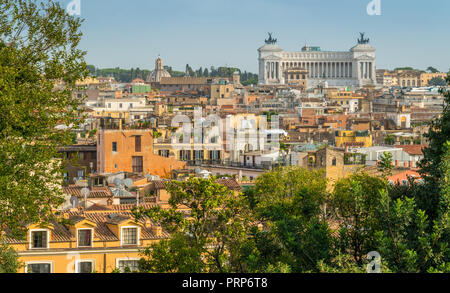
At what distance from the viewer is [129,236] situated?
9039 mm

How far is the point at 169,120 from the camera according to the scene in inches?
1235

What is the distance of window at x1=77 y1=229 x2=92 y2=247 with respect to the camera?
8.94 meters

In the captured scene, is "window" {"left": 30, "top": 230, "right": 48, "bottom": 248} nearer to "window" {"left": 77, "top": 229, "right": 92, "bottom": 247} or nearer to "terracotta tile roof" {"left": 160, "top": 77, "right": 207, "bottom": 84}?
"window" {"left": 77, "top": 229, "right": 92, "bottom": 247}

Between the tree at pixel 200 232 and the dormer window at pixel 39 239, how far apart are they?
1084mm

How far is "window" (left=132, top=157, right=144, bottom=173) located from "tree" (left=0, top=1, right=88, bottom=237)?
1143 cm

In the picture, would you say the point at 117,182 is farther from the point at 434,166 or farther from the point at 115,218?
the point at 434,166

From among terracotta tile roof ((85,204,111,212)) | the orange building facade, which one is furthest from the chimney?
the orange building facade

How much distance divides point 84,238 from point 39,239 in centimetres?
44

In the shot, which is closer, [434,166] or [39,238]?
[434,166]

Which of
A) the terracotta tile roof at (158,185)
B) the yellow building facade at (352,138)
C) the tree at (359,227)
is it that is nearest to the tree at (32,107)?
the tree at (359,227)

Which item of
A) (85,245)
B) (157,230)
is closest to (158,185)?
(157,230)

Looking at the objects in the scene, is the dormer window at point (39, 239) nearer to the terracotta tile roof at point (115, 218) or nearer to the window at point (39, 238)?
the window at point (39, 238)

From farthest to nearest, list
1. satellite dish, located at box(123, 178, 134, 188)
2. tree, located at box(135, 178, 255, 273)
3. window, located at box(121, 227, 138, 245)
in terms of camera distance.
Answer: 1. satellite dish, located at box(123, 178, 134, 188)
2. window, located at box(121, 227, 138, 245)
3. tree, located at box(135, 178, 255, 273)

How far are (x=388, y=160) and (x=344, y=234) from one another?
62 centimetres
